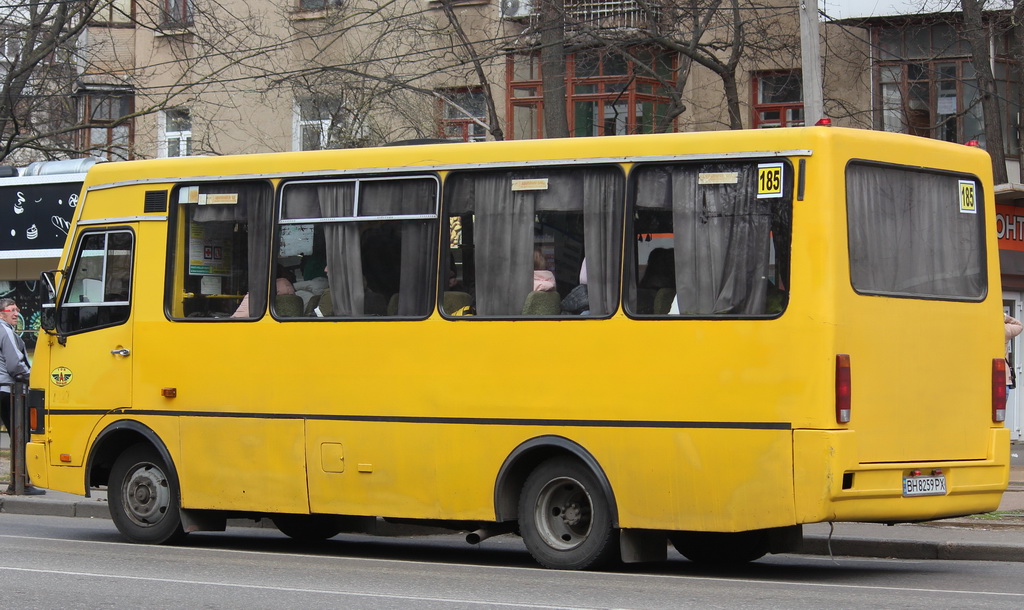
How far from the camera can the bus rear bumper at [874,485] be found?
9.66 meters

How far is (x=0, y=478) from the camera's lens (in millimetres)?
18719

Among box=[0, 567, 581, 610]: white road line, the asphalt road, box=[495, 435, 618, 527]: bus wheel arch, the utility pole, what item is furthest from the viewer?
the utility pole

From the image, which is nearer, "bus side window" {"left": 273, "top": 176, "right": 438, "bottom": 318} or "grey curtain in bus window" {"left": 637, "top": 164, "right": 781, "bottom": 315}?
"grey curtain in bus window" {"left": 637, "top": 164, "right": 781, "bottom": 315}

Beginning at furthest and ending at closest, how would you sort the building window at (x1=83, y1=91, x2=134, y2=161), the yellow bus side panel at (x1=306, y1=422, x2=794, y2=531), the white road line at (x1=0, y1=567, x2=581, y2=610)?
1. the building window at (x1=83, y1=91, x2=134, y2=161)
2. the yellow bus side panel at (x1=306, y1=422, x2=794, y2=531)
3. the white road line at (x1=0, y1=567, x2=581, y2=610)

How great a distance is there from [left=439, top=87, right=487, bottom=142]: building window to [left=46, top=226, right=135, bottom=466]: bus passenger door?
50.1 feet

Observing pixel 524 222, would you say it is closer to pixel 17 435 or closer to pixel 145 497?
pixel 145 497

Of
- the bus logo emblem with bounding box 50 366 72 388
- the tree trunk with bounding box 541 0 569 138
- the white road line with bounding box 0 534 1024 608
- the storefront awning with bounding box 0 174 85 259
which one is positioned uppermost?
the tree trunk with bounding box 541 0 569 138

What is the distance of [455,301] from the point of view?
11250mm

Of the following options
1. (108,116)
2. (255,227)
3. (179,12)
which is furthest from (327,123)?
(255,227)

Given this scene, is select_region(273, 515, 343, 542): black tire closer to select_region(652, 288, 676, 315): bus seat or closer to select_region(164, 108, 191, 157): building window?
select_region(652, 288, 676, 315): bus seat

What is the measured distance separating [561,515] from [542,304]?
1.41 m

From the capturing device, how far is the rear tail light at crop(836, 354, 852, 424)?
9.73 m

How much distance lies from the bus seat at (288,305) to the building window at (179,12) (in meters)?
15.1

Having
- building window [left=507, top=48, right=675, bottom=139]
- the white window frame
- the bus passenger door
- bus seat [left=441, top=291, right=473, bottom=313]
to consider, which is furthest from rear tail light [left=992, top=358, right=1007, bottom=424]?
the white window frame
